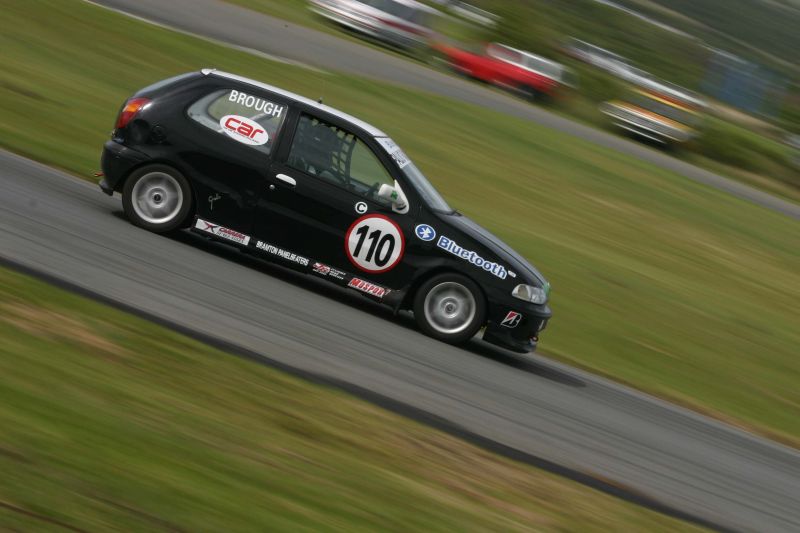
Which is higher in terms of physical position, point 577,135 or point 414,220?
point 577,135

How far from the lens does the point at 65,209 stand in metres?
10.3

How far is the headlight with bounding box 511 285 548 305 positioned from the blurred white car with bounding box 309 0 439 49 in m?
22.3

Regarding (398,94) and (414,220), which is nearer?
(414,220)

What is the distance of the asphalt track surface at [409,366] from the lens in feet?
25.6

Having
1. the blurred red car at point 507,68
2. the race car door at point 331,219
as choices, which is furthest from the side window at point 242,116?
the blurred red car at point 507,68

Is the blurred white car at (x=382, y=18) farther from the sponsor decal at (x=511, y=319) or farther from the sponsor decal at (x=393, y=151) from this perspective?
the sponsor decal at (x=511, y=319)

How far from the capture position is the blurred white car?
1239 inches

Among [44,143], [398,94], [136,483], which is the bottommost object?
[136,483]

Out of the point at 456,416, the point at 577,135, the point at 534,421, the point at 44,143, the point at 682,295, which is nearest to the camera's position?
the point at 456,416

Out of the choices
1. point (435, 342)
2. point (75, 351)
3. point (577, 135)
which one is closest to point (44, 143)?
point (435, 342)

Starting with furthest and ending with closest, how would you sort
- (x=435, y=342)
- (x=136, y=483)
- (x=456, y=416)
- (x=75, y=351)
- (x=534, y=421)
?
(x=435, y=342), (x=534, y=421), (x=456, y=416), (x=75, y=351), (x=136, y=483)

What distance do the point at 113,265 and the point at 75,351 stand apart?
7.31 ft

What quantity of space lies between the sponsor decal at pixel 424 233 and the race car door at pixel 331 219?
0.27ft

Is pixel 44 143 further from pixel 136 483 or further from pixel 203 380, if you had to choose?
pixel 136 483
